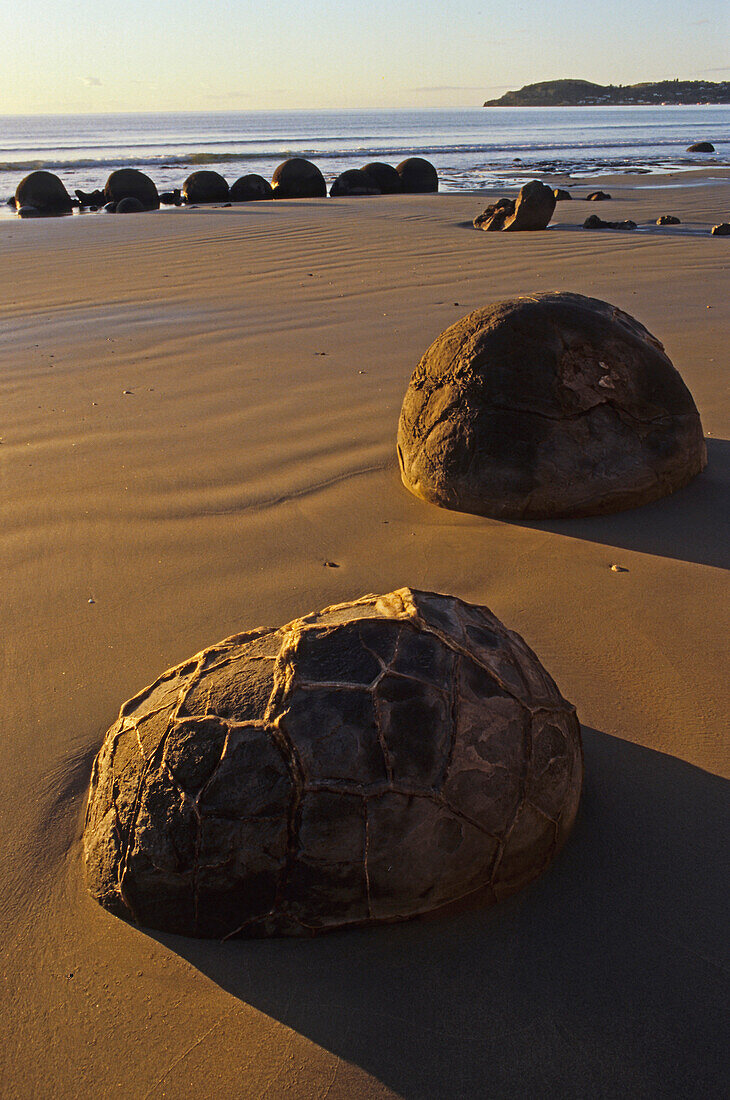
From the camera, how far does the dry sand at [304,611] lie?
155cm

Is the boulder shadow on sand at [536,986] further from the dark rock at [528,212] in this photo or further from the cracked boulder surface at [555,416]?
the dark rock at [528,212]

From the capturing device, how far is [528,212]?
36.1ft

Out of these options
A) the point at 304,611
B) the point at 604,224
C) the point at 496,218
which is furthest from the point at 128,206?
the point at 304,611

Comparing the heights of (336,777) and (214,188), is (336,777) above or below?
below

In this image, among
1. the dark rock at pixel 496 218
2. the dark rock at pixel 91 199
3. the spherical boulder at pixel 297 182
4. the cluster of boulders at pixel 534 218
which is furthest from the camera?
the dark rock at pixel 91 199

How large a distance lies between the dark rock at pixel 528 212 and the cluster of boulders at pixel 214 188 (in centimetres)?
858

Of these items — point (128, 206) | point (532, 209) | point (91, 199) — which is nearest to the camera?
point (532, 209)

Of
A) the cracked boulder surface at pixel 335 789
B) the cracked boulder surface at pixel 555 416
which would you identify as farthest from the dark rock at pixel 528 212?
the cracked boulder surface at pixel 335 789

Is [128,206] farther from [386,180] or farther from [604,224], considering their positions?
[604,224]

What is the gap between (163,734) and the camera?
5.85 feet

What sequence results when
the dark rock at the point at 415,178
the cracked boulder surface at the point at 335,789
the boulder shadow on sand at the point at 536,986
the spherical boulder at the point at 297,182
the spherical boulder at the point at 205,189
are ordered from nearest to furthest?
the boulder shadow on sand at the point at 536,986 → the cracked boulder surface at the point at 335,789 → the spherical boulder at the point at 205,189 → the spherical boulder at the point at 297,182 → the dark rock at the point at 415,178

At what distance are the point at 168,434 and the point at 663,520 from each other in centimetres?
245

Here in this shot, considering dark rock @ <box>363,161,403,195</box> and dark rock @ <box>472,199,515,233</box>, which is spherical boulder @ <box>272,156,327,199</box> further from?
dark rock @ <box>472,199,515,233</box>

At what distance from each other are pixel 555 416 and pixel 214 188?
57.0 ft
